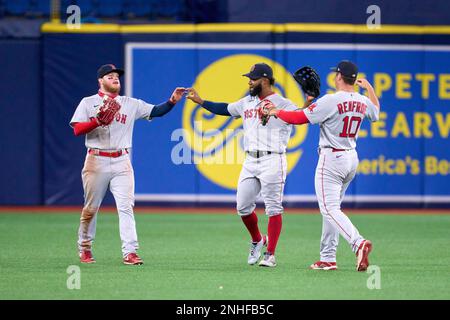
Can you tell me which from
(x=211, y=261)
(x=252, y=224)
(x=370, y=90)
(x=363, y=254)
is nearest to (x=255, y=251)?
(x=252, y=224)

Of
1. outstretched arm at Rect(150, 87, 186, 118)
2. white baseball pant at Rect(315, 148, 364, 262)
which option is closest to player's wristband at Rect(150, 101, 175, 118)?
outstretched arm at Rect(150, 87, 186, 118)

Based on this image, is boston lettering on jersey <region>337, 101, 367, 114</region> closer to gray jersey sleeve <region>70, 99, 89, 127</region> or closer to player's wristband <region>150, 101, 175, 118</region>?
player's wristband <region>150, 101, 175, 118</region>

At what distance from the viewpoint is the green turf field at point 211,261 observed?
817 cm

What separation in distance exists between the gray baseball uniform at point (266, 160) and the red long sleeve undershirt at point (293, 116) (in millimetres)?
500

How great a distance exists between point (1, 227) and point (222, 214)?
3.92 m

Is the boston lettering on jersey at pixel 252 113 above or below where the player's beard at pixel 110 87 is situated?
below

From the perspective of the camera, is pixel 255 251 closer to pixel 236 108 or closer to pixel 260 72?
pixel 236 108

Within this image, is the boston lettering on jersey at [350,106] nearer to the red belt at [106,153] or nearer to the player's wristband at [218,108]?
the player's wristband at [218,108]

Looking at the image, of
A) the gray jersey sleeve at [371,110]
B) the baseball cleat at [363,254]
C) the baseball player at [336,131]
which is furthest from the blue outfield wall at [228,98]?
the baseball cleat at [363,254]

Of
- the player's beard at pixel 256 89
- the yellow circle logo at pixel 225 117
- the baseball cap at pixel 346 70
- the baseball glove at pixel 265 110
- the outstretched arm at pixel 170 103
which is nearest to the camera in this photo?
the baseball cap at pixel 346 70

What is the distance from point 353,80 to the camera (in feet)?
31.2

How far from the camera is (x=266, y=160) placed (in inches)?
391

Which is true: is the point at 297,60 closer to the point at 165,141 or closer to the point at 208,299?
the point at 165,141

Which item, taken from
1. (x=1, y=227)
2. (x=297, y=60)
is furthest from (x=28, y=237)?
(x=297, y=60)
